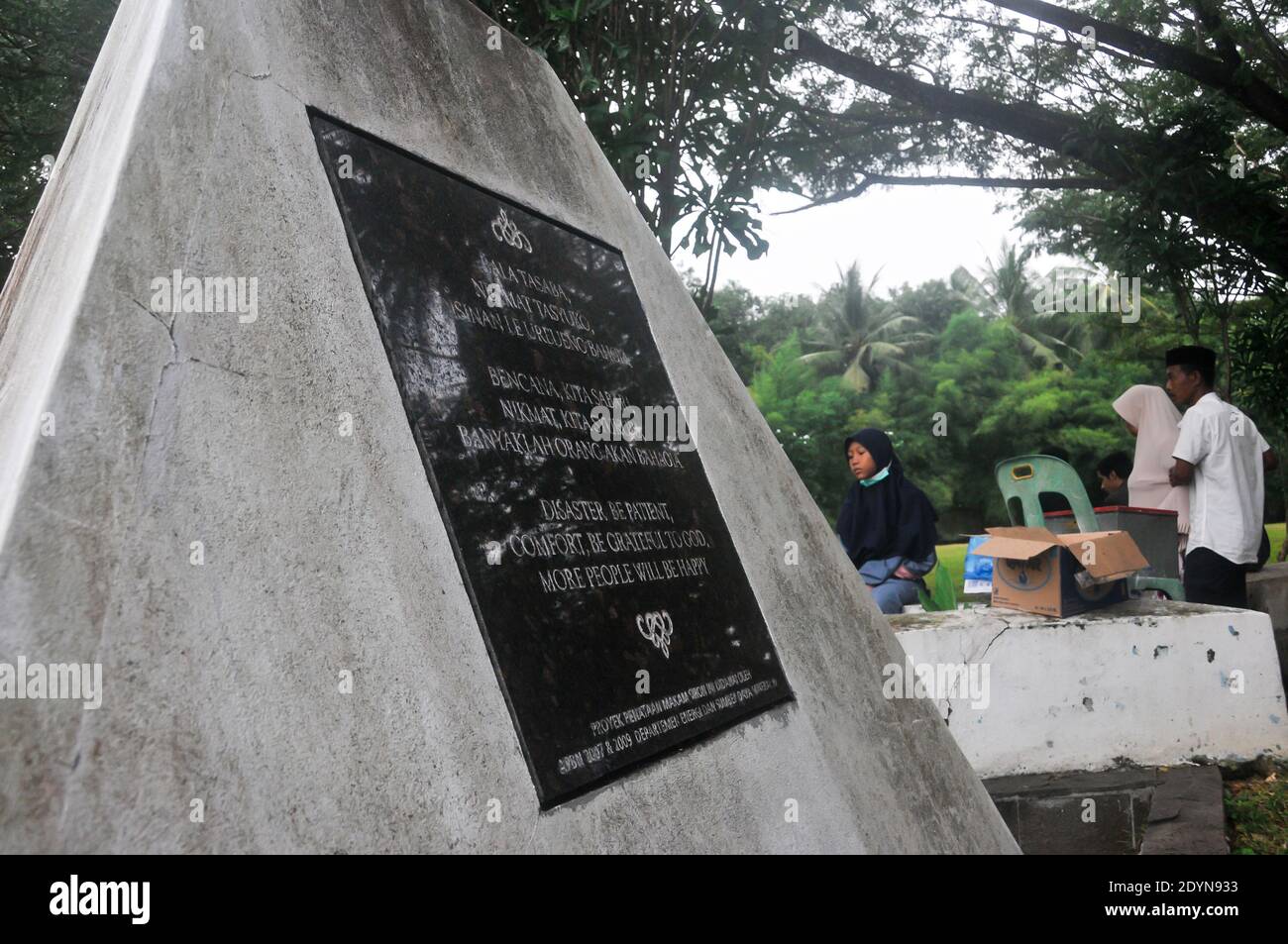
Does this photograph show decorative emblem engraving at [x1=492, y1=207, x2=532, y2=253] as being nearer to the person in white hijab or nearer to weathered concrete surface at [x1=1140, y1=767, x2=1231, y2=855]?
weathered concrete surface at [x1=1140, y1=767, x2=1231, y2=855]

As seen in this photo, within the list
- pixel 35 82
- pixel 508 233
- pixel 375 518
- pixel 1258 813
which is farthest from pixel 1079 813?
pixel 35 82

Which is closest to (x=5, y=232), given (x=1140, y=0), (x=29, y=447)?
(x=29, y=447)

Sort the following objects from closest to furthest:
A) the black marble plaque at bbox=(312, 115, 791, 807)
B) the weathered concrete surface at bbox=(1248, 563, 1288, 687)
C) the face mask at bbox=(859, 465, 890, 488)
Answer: the black marble plaque at bbox=(312, 115, 791, 807) → the face mask at bbox=(859, 465, 890, 488) → the weathered concrete surface at bbox=(1248, 563, 1288, 687)

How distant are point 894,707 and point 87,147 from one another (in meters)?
2.49

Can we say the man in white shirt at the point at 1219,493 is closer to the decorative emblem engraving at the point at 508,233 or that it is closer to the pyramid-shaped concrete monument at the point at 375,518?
the pyramid-shaped concrete monument at the point at 375,518

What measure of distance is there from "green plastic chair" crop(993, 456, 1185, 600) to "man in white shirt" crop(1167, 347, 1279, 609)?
43cm

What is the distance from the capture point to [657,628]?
7.55 ft

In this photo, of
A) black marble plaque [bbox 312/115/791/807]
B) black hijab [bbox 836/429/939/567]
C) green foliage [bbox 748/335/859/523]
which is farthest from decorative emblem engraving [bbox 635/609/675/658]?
green foliage [bbox 748/335/859/523]

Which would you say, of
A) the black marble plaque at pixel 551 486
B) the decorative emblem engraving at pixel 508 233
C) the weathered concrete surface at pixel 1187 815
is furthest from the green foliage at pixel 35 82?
the weathered concrete surface at pixel 1187 815

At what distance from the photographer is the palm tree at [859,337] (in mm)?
38000

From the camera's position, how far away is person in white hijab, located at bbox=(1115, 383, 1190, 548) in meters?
6.52

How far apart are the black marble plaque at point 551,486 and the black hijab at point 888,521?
3.77 meters

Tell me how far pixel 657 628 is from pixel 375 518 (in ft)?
2.45

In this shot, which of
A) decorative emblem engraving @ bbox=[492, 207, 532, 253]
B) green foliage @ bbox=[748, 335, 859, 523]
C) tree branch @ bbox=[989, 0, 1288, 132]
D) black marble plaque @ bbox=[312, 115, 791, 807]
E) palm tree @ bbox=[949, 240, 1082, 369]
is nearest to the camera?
black marble plaque @ bbox=[312, 115, 791, 807]
